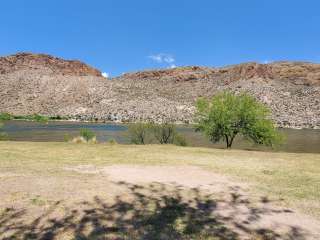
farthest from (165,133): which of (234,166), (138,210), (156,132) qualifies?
(138,210)

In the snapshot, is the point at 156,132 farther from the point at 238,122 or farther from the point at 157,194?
the point at 157,194

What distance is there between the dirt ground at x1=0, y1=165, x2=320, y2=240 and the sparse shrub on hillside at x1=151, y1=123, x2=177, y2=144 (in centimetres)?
3015

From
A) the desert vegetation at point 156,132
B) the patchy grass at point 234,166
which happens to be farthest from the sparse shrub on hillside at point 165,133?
the patchy grass at point 234,166

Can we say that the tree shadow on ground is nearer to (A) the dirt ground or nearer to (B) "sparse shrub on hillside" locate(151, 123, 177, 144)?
(A) the dirt ground

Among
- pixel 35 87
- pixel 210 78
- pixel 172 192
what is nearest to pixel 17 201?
pixel 172 192

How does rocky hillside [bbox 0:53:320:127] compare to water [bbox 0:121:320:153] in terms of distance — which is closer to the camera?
water [bbox 0:121:320:153]

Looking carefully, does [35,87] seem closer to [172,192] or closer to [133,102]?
[133,102]

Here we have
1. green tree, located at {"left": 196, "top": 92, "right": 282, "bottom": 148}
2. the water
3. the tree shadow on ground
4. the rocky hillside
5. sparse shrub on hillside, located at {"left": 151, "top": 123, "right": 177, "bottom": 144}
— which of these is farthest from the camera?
the rocky hillside

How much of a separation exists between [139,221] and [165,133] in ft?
114

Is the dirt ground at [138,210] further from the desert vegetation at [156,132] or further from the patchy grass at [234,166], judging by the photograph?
the desert vegetation at [156,132]

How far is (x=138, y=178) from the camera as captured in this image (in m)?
11.6

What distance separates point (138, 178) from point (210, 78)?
582 feet

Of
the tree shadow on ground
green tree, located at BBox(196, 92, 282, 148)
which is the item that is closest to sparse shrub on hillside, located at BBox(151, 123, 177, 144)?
green tree, located at BBox(196, 92, 282, 148)

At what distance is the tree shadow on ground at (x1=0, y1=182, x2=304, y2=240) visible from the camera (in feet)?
23.0
